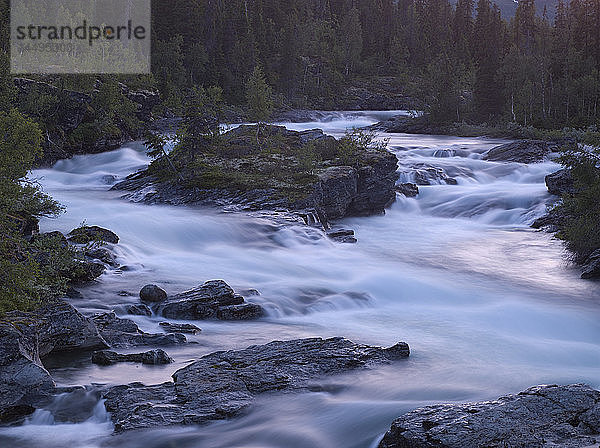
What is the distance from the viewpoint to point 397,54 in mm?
95125

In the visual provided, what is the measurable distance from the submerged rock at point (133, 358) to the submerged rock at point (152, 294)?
307 cm

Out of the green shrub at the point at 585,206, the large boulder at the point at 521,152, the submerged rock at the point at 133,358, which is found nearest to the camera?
the submerged rock at the point at 133,358

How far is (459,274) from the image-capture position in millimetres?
18609

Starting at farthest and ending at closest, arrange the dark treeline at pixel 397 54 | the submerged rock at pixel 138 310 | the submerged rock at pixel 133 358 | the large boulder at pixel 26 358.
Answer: the dark treeline at pixel 397 54, the submerged rock at pixel 138 310, the submerged rock at pixel 133 358, the large boulder at pixel 26 358

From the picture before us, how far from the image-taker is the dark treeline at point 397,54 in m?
57.3

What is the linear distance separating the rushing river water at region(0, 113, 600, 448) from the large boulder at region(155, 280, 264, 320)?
0.36 metres

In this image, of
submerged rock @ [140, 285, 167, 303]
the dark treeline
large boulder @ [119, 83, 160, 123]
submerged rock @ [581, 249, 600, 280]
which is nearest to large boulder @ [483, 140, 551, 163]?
the dark treeline

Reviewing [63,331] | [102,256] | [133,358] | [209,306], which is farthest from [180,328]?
[102,256]

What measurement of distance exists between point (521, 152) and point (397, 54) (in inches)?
2457

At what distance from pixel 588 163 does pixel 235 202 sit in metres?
12.2

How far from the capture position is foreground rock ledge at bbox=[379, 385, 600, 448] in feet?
21.5

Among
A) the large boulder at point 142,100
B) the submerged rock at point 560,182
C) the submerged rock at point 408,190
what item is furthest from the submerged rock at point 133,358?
the large boulder at point 142,100

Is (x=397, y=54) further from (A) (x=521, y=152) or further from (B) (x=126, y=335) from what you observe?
(B) (x=126, y=335)

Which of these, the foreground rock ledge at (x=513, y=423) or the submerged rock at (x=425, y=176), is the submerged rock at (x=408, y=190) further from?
the foreground rock ledge at (x=513, y=423)
